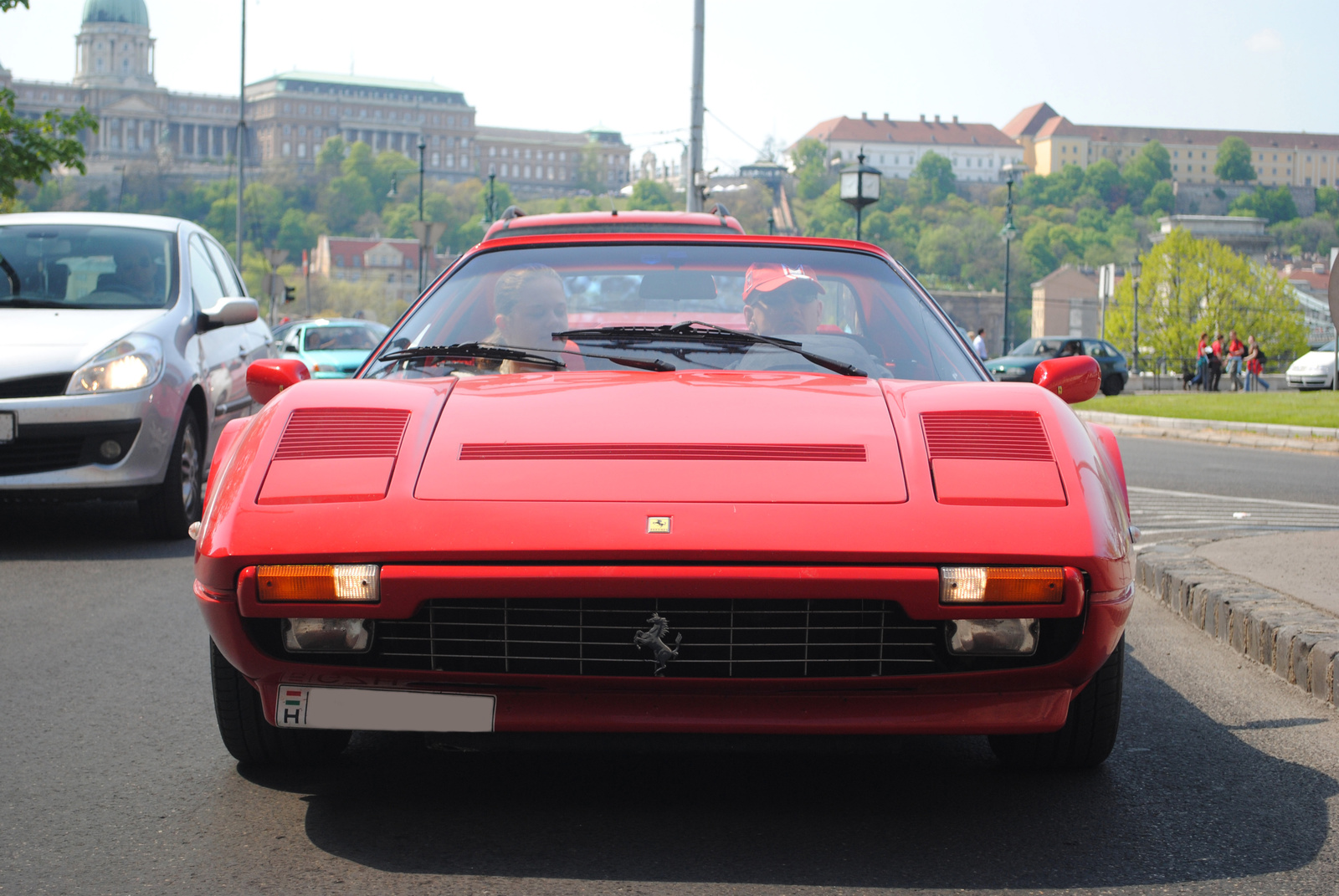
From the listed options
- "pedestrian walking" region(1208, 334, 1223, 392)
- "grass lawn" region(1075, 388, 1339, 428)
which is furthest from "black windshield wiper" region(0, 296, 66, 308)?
"pedestrian walking" region(1208, 334, 1223, 392)

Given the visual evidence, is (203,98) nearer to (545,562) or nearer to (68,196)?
(68,196)

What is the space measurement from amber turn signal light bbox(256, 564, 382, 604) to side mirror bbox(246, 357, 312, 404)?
107 cm

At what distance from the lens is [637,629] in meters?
2.60

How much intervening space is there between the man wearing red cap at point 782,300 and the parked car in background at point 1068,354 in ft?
99.8

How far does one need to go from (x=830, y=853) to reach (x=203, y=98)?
192774 mm

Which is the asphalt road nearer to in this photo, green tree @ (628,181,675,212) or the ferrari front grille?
the ferrari front grille

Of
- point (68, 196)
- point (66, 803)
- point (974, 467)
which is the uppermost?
point (68, 196)

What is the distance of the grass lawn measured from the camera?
63.3ft

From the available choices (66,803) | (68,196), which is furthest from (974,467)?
(68,196)

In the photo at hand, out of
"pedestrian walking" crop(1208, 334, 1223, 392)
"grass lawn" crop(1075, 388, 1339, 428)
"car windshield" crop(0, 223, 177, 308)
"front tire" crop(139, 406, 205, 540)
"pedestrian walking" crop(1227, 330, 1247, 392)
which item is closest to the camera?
"front tire" crop(139, 406, 205, 540)

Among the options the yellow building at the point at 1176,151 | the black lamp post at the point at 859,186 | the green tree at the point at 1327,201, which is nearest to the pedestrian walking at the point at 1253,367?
the black lamp post at the point at 859,186

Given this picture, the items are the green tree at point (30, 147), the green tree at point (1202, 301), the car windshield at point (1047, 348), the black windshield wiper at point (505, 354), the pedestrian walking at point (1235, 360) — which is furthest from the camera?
the green tree at point (1202, 301)

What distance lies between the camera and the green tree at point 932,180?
16838 centimetres

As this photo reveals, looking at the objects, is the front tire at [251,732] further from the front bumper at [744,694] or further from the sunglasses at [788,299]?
the sunglasses at [788,299]
